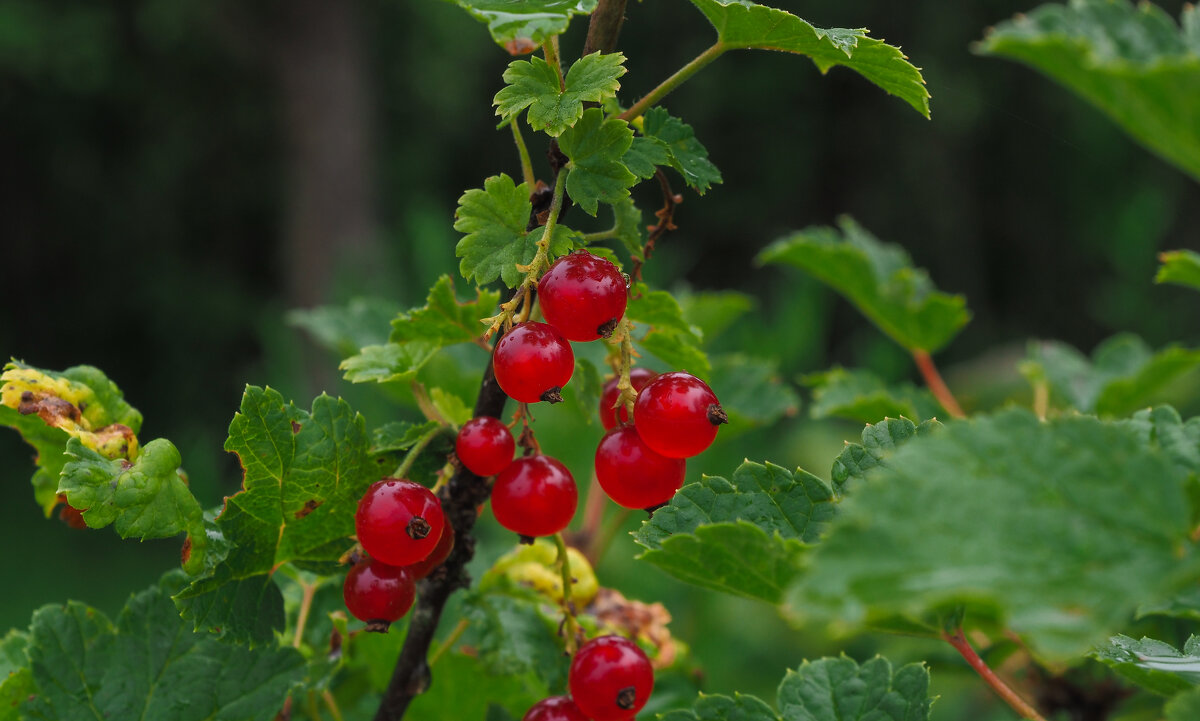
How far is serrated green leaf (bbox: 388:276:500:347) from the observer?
75 cm

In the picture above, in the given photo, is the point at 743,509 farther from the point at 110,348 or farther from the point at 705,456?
the point at 110,348

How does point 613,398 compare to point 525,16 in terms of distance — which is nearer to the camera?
point 525,16

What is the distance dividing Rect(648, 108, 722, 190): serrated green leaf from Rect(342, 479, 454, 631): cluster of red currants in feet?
0.97

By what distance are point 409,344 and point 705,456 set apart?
45.4 inches

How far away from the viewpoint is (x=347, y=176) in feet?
22.2

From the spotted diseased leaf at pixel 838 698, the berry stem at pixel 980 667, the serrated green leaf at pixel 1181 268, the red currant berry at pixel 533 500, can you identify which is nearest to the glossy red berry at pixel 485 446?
the red currant berry at pixel 533 500

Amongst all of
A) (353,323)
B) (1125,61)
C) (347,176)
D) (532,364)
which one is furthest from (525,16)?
(347,176)

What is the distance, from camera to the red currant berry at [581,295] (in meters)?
0.61

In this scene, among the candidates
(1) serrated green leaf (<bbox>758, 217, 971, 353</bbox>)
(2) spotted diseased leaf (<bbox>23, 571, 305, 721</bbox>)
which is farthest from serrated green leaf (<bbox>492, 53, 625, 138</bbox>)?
(1) serrated green leaf (<bbox>758, 217, 971, 353</bbox>)

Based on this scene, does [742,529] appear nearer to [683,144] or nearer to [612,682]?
[612,682]

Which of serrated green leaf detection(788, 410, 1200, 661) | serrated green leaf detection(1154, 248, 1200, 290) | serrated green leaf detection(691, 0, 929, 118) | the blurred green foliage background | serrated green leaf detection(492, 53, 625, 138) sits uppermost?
serrated green leaf detection(691, 0, 929, 118)

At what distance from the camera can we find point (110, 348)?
8914mm

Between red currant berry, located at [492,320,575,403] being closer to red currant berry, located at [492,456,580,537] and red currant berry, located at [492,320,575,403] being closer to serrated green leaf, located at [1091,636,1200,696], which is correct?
red currant berry, located at [492,456,580,537]

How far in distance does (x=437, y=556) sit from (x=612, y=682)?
0.16 m
